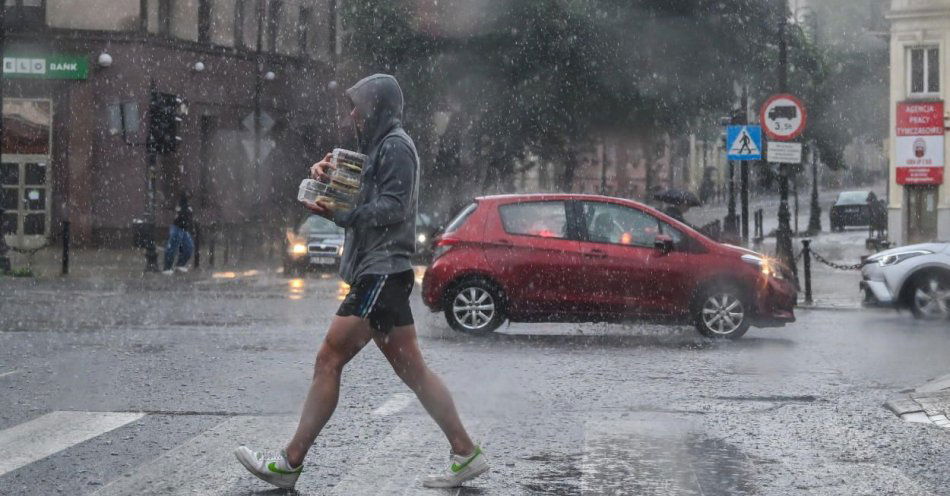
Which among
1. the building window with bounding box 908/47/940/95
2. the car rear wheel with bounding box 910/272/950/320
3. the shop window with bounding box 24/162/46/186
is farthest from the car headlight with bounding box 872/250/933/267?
the building window with bounding box 908/47/940/95

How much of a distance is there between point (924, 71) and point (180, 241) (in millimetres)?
24120

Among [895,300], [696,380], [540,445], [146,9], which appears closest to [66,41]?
[146,9]

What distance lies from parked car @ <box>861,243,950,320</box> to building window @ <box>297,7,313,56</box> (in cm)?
2887

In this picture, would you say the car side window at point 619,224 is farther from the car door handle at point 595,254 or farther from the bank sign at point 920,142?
the bank sign at point 920,142

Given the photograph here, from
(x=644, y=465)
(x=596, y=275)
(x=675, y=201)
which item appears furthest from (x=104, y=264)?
(x=644, y=465)

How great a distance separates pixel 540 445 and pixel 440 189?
33.4 m

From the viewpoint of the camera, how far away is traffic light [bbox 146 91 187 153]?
1109 inches

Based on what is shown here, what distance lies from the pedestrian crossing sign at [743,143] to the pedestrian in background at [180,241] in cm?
1062

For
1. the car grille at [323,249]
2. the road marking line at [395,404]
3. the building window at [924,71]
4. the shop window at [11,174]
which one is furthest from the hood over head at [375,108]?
the building window at [924,71]

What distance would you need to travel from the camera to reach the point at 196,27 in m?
39.2

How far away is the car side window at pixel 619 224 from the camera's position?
49.0 ft

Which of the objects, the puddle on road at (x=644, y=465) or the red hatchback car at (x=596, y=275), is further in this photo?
the red hatchback car at (x=596, y=275)

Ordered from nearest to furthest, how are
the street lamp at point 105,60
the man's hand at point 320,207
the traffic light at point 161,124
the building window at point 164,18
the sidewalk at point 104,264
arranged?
the man's hand at point 320,207 → the sidewalk at point 104,264 → the traffic light at point 161,124 → the street lamp at point 105,60 → the building window at point 164,18

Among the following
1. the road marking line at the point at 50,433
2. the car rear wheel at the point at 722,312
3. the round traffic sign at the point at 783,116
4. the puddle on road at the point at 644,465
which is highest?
the round traffic sign at the point at 783,116
